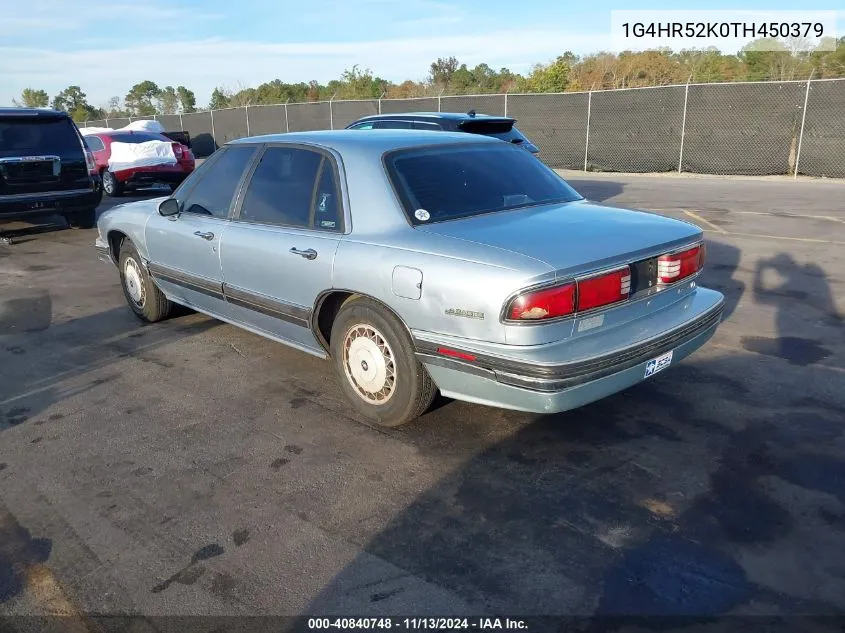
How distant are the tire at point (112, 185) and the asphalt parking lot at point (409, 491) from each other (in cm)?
Result: 1112

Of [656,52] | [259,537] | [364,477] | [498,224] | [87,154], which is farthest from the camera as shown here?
[656,52]

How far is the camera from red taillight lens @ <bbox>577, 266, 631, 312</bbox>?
3.17m

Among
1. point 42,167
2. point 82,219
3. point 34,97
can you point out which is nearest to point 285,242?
point 42,167

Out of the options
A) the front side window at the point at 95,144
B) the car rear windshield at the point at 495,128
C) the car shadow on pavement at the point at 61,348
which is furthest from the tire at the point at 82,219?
the car rear windshield at the point at 495,128

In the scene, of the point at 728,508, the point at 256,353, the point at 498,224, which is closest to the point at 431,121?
the point at 256,353

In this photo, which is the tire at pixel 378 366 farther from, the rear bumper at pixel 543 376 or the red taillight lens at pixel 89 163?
the red taillight lens at pixel 89 163

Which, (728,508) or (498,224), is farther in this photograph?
(498,224)

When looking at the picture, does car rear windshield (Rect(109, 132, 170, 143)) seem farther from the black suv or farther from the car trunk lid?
the car trunk lid

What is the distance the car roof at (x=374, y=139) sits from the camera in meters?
4.07

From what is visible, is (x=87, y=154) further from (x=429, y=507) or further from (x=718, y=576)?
(x=718, y=576)

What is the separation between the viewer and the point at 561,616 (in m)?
2.41

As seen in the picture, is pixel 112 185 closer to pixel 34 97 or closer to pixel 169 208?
pixel 169 208

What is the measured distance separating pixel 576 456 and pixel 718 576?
102 centimetres

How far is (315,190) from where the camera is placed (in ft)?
13.6
